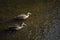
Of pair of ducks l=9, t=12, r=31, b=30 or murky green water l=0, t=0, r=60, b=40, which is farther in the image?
pair of ducks l=9, t=12, r=31, b=30

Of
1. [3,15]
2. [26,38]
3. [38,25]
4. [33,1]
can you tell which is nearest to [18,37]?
[26,38]

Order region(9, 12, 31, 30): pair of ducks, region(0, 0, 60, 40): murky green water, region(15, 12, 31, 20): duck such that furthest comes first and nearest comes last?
region(15, 12, 31, 20): duck, region(9, 12, 31, 30): pair of ducks, region(0, 0, 60, 40): murky green water

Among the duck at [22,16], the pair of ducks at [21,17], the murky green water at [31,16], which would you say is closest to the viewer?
the murky green water at [31,16]

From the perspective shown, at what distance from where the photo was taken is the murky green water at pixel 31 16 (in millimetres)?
3326

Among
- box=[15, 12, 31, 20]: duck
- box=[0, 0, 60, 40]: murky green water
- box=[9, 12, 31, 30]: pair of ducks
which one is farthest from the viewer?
box=[15, 12, 31, 20]: duck

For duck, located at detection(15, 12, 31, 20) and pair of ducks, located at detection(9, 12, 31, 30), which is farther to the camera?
duck, located at detection(15, 12, 31, 20)

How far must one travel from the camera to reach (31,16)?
12.7 feet

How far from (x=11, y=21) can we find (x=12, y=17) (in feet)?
0.45

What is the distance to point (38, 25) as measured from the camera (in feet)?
11.6

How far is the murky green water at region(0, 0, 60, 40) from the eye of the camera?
333cm

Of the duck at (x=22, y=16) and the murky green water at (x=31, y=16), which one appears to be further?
the duck at (x=22, y=16)

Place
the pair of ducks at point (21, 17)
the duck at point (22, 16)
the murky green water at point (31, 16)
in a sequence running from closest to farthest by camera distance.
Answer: the murky green water at point (31, 16) → the pair of ducks at point (21, 17) → the duck at point (22, 16)

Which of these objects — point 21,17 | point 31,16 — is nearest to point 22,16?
point 21,17

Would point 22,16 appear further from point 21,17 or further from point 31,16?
point 31,16
